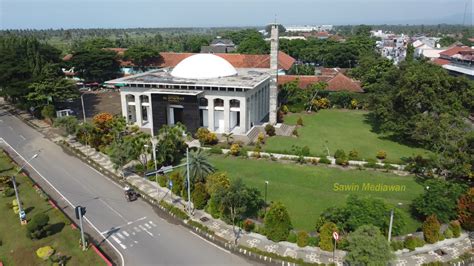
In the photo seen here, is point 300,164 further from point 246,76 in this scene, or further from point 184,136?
point 246,76

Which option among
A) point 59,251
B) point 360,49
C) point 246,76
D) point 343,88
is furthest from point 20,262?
point 360,49

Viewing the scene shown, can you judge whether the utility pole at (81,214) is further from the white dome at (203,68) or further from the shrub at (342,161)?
the white dome at (203,68)

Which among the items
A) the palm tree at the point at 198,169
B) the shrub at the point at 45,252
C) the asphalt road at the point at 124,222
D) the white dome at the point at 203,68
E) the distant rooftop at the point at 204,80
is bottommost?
the asphalt road at the point at 124,222

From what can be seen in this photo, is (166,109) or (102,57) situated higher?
(102,57)

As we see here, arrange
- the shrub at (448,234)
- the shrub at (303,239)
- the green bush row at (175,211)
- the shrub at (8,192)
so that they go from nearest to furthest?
the shrub at (303,239) < the shrub at (448,234) < the green bush row at (175,211) < the shrub at (8,192)

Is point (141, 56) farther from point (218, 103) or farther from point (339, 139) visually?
point (339, 139)

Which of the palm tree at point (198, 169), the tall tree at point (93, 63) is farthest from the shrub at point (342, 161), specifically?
the tall tree at point (93, 63)

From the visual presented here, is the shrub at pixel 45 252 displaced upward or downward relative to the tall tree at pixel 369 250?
downward
